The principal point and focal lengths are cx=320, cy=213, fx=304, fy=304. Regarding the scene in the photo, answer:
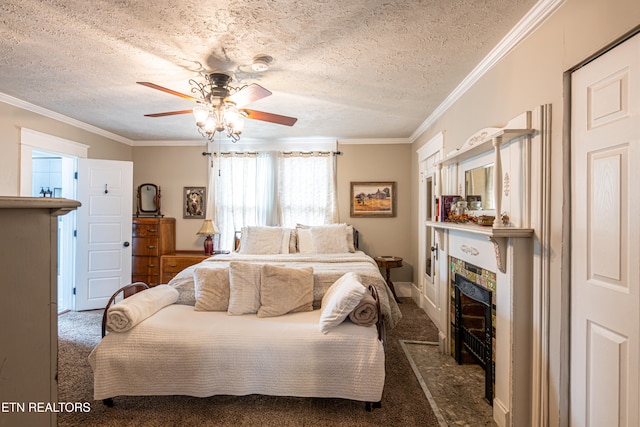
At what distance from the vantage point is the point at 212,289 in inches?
99.1

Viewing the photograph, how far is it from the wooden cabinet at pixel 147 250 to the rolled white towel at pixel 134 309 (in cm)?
243

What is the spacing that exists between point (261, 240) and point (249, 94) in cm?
230

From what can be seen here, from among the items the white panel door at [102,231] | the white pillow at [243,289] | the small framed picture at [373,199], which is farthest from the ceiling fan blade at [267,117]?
the white panel door at [102,231]

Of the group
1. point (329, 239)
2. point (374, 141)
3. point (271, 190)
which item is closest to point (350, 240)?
point (329, 239)

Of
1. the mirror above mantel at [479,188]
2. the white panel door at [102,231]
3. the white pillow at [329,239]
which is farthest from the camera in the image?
the white pillow at [329,239]

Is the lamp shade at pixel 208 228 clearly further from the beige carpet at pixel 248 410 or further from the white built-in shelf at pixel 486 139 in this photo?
the white built-in shelf at pixel 486 139

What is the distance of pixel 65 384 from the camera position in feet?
7.64

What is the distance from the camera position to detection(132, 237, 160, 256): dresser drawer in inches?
182

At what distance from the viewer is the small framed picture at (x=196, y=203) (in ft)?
16.7

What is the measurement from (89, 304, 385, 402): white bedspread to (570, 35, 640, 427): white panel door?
107cm

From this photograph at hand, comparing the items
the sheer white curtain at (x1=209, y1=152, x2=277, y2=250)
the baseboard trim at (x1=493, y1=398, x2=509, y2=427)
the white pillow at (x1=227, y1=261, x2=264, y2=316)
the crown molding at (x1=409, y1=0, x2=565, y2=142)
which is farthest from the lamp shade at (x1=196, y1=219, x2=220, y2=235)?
the baseboard trim at (x1=493, y1=398, x2=509, y2=427)

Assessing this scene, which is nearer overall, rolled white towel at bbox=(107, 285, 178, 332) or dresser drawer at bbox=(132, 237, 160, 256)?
rolled white towel at bbox=(107, 285, 178, 332)

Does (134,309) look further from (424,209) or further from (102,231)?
(424,209)

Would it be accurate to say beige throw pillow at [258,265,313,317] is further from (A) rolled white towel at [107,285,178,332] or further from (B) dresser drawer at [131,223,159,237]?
(B) dresser drawer at [131,223,159,237]
